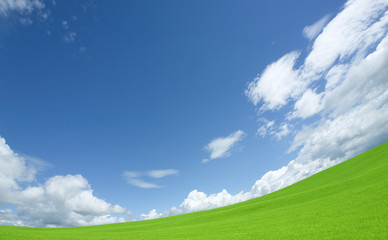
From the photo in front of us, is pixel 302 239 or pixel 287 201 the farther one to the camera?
pixel 287 201

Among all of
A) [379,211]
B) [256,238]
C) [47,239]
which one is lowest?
[379,211]

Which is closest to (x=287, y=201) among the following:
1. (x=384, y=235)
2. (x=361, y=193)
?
(x=361, y=193)

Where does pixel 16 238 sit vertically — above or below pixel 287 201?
above

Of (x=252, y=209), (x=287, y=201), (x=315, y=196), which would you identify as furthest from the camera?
(x=252, y=209)

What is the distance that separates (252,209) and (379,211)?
21879 millimetres

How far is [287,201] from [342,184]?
7.91 metres

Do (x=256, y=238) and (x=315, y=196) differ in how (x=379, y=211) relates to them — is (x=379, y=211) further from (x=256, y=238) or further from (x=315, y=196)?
(x=315, y=196)

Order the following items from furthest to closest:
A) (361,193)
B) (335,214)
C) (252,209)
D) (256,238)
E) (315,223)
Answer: (252,209) < (361,193) < (335,214) < (315,223) < (256,238)

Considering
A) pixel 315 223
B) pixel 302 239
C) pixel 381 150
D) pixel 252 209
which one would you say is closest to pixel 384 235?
pixel 302 239

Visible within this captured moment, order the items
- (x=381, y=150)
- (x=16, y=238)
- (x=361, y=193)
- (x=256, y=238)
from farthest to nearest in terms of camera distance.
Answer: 1. (x=381, y=150)
2. (x=361, y=193)
3. (x=16, y=238)
4. (x=256, y=238)

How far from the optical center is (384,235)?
33.4 ft

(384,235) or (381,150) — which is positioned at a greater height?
(381,150)

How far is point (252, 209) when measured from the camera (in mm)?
34375

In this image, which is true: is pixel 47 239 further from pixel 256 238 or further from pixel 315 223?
pixel 315 223
